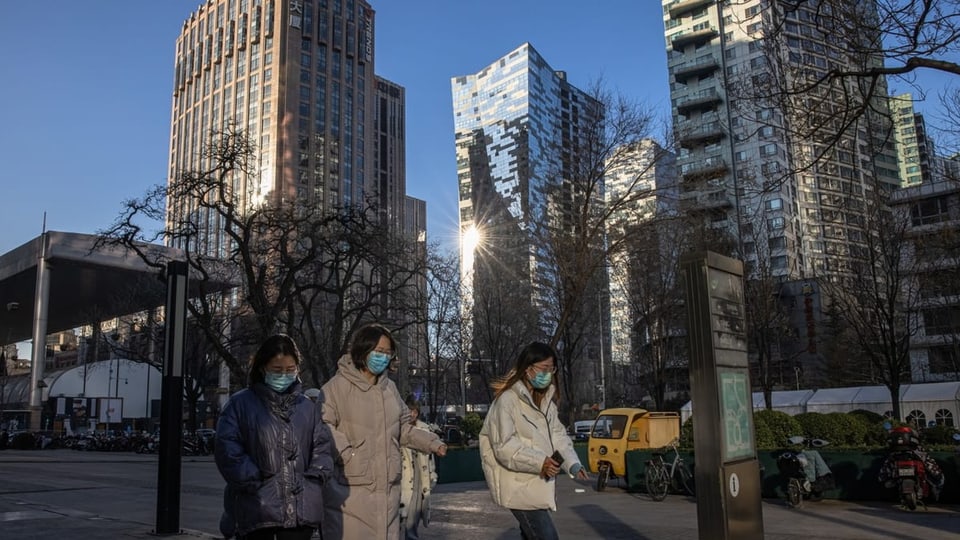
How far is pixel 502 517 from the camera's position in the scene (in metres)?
11.7

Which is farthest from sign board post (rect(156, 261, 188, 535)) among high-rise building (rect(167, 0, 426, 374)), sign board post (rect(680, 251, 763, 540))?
high-rise building (rect(167, 0, 426, 374))

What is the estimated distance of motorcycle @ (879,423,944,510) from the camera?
11219 millimetres

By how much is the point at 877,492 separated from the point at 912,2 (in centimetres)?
856

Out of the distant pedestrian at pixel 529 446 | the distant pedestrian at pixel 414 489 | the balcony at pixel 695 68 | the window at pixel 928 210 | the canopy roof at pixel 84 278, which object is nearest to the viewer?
the distant pedestrian at pixel 529 446

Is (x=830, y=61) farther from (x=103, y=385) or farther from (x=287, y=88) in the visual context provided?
(x=287, y=88)

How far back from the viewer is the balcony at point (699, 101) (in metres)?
82.8

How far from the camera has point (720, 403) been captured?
575 cm

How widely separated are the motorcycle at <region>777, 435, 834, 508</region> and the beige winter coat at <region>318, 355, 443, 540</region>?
9.75 meters

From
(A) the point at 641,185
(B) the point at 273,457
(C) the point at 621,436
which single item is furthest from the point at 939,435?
(B) the point at 273,457

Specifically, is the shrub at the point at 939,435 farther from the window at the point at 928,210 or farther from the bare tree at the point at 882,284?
the window at the point at 928,210

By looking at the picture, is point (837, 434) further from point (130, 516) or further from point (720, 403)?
point (130, 516)

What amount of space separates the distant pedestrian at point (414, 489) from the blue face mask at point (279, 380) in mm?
2720

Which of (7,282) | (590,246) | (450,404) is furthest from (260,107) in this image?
(590,246)

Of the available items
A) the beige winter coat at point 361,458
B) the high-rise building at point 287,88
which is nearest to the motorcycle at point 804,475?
the beige winter coat at point 361,458
